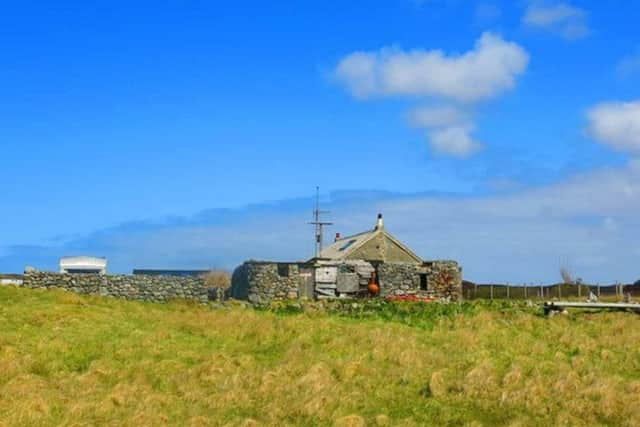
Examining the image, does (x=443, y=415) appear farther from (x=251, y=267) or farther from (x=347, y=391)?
(x=251, y=267)

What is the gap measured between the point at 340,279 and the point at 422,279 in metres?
5.40

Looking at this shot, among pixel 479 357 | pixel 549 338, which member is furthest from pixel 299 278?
pixel 479 357

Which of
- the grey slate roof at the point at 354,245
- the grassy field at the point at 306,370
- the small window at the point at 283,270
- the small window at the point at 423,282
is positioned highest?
the grey slate roof at the point at 354,245

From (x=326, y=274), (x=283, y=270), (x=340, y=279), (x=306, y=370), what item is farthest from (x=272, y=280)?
(x=306, y=370)

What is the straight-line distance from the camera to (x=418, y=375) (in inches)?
736

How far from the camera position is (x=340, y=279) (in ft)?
157

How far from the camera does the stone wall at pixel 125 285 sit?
42.2m

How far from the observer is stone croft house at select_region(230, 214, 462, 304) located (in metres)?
46.2

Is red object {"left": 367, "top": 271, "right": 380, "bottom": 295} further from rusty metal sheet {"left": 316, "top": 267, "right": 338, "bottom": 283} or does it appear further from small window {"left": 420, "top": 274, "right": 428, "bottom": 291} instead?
small window {"left": 420, "top": 274, "right": 428, "bottom": 291}

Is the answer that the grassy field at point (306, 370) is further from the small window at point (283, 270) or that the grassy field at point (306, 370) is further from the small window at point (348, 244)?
the small window at point (348, 244)

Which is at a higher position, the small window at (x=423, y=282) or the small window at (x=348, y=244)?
the small window at (x=348, y=244)

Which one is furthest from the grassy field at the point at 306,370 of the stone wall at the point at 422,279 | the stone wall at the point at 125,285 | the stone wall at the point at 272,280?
the stone wall at the point at 422,279

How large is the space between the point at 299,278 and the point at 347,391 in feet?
96.7

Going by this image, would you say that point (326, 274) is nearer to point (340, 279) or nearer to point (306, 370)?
point (340, 279)
